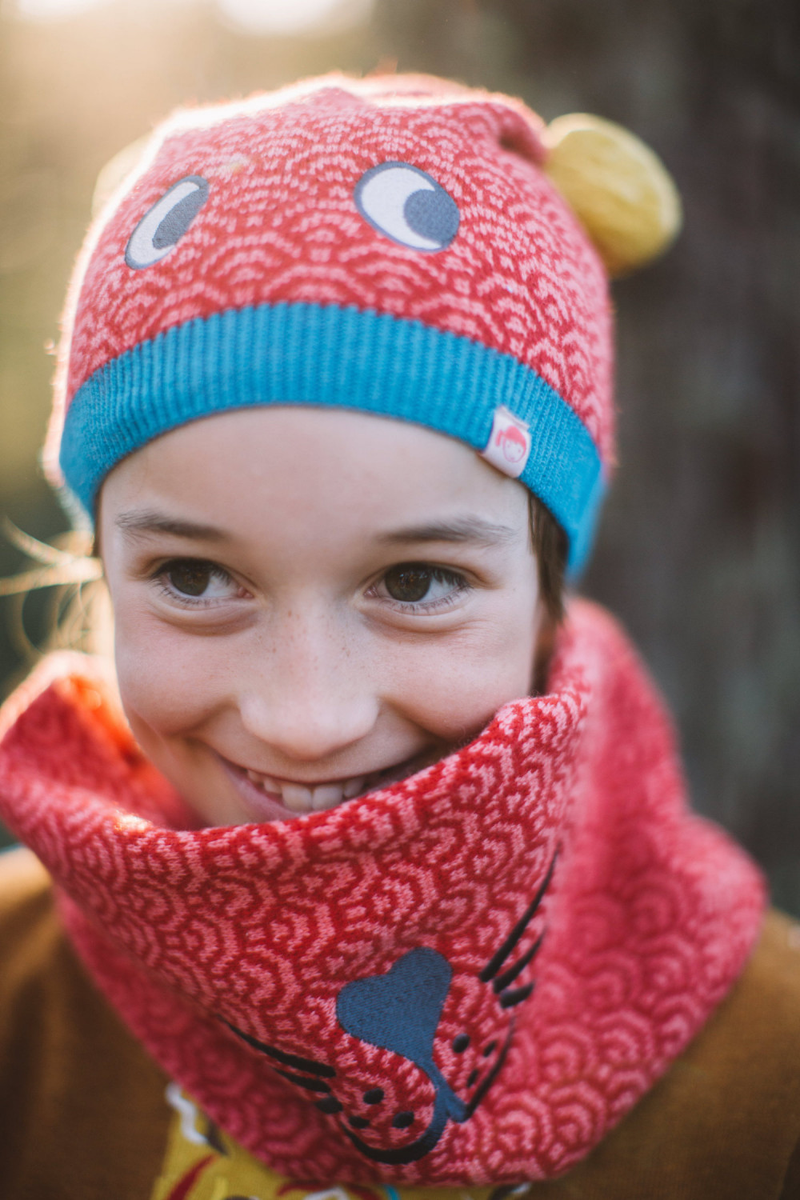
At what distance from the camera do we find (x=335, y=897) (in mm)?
802

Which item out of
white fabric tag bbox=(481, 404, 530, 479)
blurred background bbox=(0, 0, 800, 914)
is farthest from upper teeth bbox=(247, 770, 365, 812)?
blurred background bbox=(0, 0, 800, 914)

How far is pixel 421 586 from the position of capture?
85 cm

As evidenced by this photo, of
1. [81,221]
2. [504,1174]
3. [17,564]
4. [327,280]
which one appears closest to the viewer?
[327,280]

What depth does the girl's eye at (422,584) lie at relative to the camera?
32.9 inches

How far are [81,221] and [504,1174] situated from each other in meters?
2.26

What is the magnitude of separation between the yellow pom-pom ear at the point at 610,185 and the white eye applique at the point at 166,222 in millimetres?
480

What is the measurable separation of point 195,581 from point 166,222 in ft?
1.16

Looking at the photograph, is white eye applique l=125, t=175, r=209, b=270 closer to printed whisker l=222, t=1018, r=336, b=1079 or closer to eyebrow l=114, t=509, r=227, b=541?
eyebrow l=114, t=509, r=227, b=541

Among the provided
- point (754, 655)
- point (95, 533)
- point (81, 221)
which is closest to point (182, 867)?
point (95, 533)

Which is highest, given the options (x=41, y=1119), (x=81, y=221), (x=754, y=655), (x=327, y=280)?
(x=81, y=221)

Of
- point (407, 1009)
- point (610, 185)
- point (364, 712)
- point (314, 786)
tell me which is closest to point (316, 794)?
point (314, 786)

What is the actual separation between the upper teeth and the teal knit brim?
370 mm

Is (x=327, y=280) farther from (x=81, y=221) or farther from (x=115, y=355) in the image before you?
(x=81, y=221)

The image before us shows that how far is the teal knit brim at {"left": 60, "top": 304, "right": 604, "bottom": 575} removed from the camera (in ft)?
2.47
